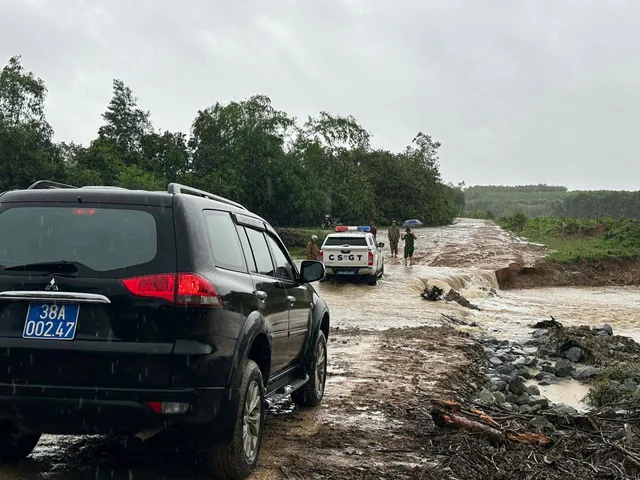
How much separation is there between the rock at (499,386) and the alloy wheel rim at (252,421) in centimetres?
591

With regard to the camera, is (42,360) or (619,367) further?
(619,367)

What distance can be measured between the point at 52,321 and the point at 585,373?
1031 cm

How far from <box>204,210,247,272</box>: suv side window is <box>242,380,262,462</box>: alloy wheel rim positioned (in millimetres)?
811

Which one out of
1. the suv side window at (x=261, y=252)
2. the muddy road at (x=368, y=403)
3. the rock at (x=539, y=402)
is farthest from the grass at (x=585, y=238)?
the suv side window at (x=261, y=252)

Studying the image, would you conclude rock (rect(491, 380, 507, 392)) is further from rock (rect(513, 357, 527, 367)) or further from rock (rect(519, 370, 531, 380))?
rock (rect(513, 357, 527, 367))

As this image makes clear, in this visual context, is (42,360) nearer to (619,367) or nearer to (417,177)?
(619,367)

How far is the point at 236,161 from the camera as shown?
175 feet

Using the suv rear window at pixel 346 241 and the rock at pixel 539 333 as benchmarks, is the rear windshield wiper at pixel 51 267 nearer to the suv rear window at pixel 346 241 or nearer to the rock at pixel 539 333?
the rock at pixel 539 333

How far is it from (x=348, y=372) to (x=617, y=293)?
26.4 meters

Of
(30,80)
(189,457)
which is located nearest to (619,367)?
(189,457)

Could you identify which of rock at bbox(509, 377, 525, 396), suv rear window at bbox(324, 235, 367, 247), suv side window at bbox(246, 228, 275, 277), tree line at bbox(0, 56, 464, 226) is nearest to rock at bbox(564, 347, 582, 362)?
rock at bbox(509, 377, 525, 396)

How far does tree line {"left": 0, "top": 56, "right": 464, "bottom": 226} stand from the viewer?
1767 inches

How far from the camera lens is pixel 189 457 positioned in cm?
528

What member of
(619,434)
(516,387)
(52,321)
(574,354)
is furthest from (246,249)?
(574,354)
